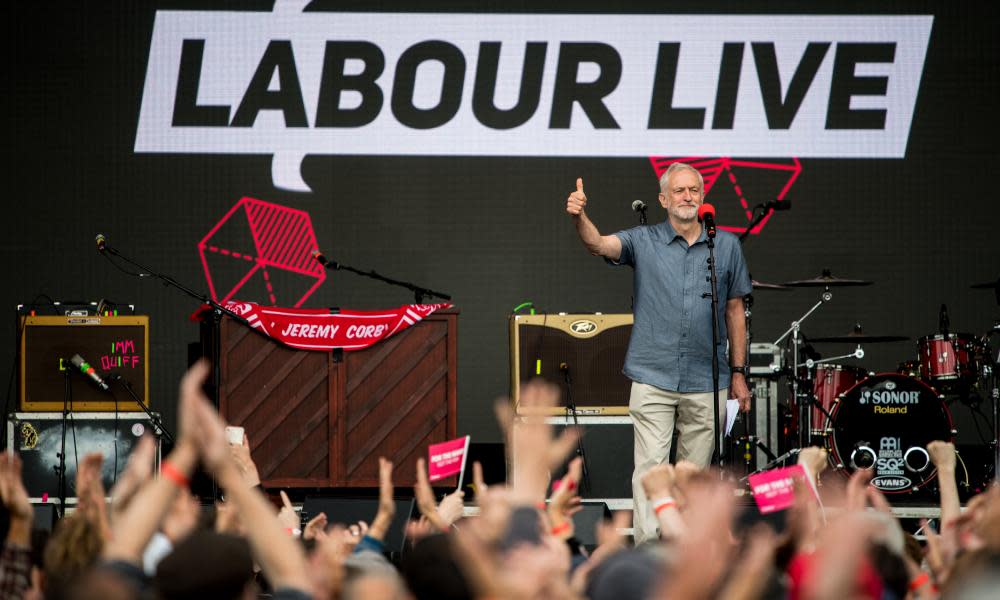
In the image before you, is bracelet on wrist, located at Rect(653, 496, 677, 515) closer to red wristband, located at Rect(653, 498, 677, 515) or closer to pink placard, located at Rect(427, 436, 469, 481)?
red wristband, located at Rect(653, 498, 677, 515)

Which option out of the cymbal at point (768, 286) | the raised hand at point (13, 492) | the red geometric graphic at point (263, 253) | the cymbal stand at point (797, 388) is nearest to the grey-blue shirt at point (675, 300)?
the cymbal stand at point (797, 388)

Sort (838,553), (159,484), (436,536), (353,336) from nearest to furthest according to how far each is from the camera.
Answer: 1. (838,553)
2. (159,484)
3. (436,536)
4. (353,336)

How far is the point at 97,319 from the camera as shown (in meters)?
6.81

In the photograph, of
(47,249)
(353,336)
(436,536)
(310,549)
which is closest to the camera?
(436,536)

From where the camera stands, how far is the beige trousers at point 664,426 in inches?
205

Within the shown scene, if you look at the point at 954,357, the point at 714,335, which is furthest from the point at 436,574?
the point at 954,357

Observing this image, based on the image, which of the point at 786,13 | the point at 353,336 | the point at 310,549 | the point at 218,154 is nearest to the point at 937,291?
the point at 786,13

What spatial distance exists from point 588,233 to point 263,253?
12.3 feet

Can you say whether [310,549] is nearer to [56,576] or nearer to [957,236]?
[56,576]

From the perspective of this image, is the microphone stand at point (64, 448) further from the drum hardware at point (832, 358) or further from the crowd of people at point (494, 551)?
the drum hardware at point (832, 358)

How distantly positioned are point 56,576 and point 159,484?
516 millimetres

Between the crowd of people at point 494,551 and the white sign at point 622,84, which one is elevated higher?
the white sign at point 622,84

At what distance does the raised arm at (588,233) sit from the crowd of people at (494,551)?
1.81m

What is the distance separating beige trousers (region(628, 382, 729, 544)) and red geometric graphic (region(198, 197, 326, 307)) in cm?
362
